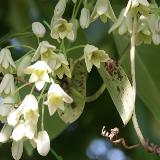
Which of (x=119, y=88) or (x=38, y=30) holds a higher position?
(x=38, y=30)

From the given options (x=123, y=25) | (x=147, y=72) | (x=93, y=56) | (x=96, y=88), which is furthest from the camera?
(x=96, y=88)

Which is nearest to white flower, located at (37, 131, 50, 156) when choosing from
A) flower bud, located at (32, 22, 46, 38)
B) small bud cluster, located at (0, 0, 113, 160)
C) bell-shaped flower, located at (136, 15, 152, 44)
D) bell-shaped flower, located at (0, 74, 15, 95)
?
small bud cluster, located at (0, 0, 113, 160)

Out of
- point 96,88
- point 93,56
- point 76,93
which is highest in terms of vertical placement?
point 93,56

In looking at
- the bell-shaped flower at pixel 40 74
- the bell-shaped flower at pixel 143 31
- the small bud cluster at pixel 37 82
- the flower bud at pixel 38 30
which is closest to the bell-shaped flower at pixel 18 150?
the small bud cluster at pixel 37 82

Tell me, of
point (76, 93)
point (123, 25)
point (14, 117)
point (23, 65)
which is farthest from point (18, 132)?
point (123, 25)

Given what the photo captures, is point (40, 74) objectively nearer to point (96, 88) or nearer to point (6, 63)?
point (6, 63)
